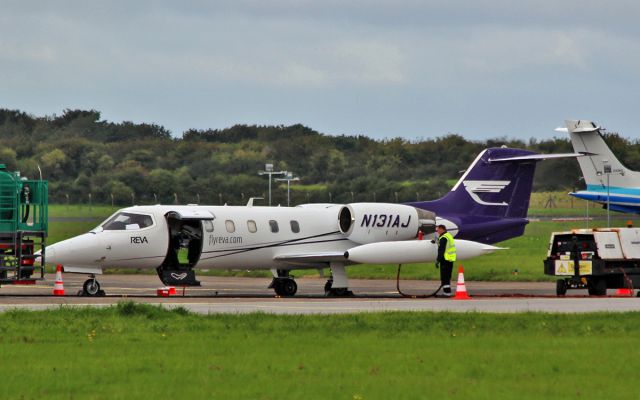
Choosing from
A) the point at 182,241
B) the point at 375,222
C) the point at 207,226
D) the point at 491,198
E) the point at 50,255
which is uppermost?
the point at 491,198

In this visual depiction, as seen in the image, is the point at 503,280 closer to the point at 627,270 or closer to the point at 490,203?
the point at 490,203

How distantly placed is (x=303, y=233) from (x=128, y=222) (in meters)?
5.20

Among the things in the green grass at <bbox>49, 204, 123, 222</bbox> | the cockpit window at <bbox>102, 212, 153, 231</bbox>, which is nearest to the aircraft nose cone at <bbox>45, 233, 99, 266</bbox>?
the cockpit window at <bbox>102, 212, 153, 231</bbox>

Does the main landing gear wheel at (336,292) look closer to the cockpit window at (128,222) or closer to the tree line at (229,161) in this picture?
the cockpit window at (128,222)

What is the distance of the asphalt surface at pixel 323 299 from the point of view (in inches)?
1002

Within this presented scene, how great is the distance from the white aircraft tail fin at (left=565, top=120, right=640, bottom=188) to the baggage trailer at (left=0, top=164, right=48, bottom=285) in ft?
119

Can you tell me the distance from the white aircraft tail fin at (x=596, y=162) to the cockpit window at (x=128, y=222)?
3319 cm

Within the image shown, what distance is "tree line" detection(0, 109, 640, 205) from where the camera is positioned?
5994 cm

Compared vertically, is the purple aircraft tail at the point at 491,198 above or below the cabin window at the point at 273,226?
above

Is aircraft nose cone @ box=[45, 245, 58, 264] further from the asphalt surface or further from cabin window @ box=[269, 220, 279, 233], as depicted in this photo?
cabin window @ box=[269, 220, 279, 233]

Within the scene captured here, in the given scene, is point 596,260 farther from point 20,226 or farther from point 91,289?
point 20,226

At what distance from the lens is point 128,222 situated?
3256 centimetres

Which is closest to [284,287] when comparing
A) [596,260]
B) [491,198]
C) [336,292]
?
[336,292]

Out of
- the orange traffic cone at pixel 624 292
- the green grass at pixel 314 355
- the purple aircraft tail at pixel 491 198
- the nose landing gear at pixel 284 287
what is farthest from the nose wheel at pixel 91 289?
the orange traffic cone at pixel 624 292
